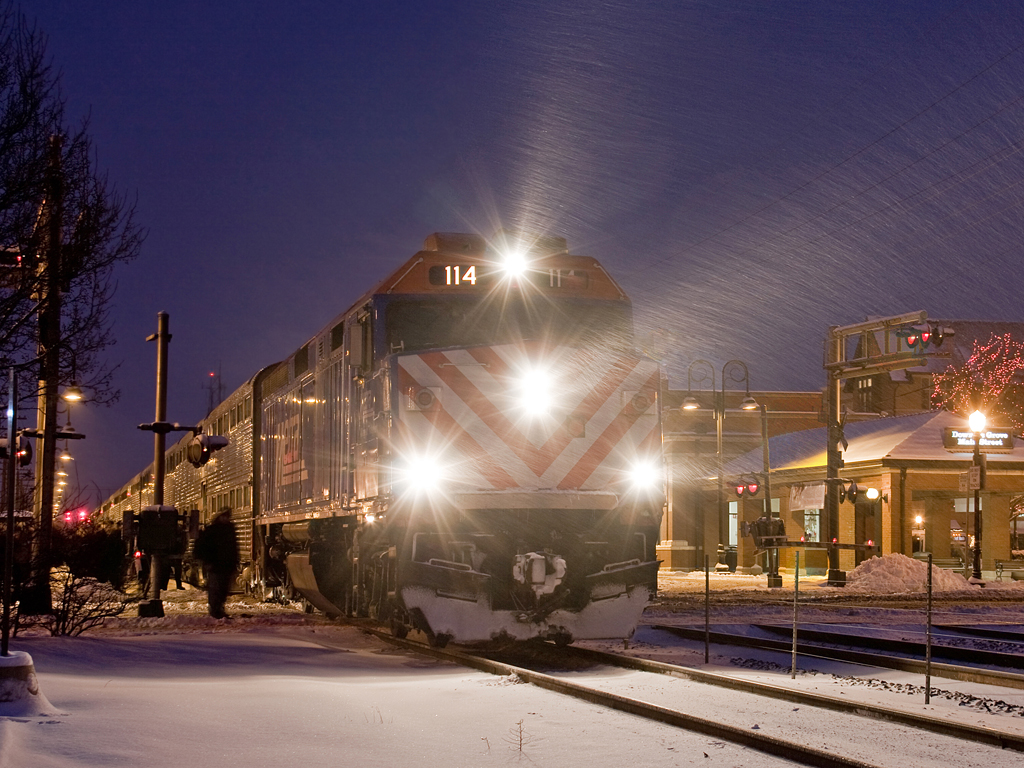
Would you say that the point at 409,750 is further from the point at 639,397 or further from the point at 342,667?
the point at 639,397

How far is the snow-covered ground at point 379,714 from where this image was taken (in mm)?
6180

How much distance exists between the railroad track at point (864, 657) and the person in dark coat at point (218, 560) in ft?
20.4

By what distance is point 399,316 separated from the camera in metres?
11.4

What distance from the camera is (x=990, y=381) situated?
62.7 meters

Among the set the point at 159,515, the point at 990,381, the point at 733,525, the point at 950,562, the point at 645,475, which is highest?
the point at 990,381

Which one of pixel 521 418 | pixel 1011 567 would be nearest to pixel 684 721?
pixel 521 418

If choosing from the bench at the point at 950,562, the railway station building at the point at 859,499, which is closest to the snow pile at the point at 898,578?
the railway station building at the point at 859,499

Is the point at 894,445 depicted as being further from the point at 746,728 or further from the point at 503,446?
the point at 746,728

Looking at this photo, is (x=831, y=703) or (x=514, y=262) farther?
(x=514, y=262)

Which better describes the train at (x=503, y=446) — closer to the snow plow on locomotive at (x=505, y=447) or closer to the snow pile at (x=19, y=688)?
the snow plow on locomotive at (x=505, y=447)

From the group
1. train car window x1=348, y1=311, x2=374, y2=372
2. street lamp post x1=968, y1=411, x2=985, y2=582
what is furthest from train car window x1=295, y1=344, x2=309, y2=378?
street lamp post x1=968, y1=411, x2=985, y2=582

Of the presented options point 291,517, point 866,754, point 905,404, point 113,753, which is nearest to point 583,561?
point 866,754

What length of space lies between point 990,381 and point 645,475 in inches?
2247

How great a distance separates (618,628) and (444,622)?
169cm
